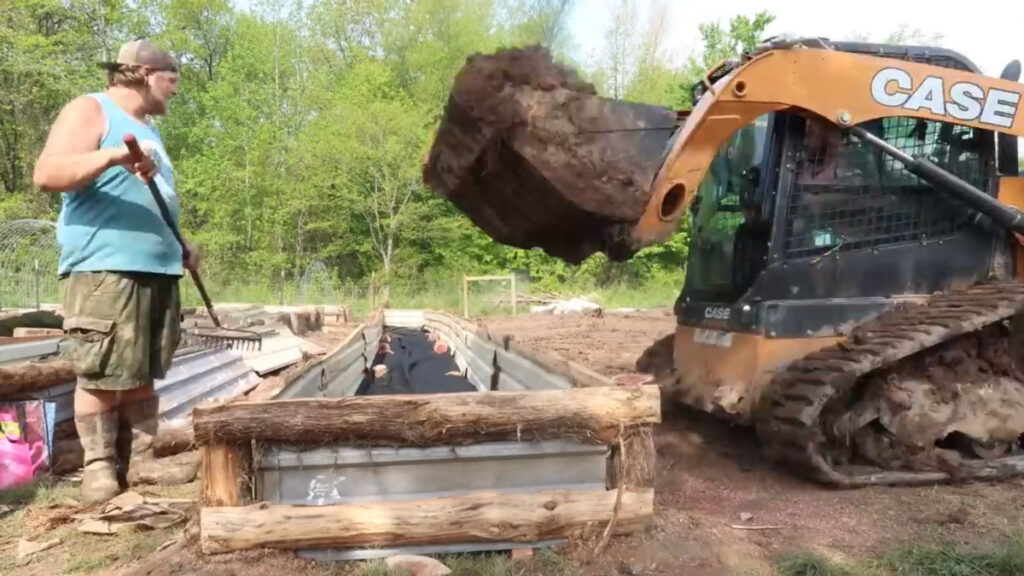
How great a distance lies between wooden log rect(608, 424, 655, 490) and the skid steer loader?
3.80ft

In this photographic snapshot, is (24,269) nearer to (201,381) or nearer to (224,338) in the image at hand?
(224,338)

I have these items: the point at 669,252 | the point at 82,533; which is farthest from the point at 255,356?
the point at 669,252

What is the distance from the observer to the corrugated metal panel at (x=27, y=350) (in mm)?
4363

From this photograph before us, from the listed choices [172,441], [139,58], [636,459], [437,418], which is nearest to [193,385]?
[172,441]

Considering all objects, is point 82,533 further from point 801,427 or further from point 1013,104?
point 1013,104

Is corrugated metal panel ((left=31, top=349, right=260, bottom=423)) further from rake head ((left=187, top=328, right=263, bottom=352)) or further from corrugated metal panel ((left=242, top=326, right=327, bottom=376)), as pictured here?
rake head ((left=187, top=328, right=263, bottom=352))

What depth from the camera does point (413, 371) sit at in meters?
7.51

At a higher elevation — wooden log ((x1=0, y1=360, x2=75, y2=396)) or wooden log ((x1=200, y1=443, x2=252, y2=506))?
wooden log ((x1=0, y1=360, x2=75, y2=396))

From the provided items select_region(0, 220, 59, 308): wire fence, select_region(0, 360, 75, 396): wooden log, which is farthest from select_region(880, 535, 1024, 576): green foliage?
select_region(0, 220, 59, 308): wire fence

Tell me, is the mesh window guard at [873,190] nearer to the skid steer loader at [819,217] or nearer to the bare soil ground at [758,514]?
the skid steer loader at [819,217]

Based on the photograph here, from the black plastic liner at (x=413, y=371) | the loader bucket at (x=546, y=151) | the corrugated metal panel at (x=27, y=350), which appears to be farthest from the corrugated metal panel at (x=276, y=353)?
the loader bucket at (x=546, y=151)

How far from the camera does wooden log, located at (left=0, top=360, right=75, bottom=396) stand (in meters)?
3.81

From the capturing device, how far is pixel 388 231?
27266 millimetres

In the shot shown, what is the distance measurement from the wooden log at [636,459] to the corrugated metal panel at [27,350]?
348 cm
